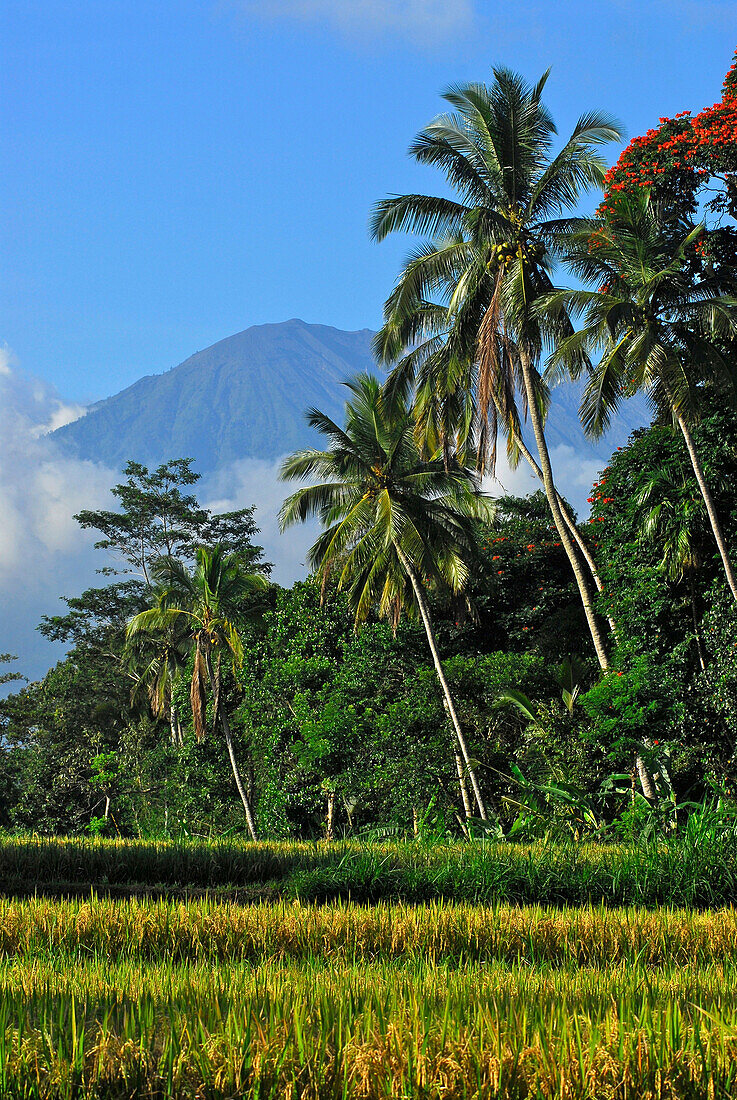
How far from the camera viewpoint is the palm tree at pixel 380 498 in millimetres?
21266

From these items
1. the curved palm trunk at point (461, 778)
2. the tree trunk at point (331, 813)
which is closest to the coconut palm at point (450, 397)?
the curved palm trunk at point (461, 778)

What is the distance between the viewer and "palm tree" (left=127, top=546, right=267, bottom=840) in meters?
28.1

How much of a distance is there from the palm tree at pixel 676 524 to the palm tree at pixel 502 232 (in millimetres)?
1672

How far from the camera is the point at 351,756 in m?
23.3

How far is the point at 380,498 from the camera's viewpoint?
20.6 metres

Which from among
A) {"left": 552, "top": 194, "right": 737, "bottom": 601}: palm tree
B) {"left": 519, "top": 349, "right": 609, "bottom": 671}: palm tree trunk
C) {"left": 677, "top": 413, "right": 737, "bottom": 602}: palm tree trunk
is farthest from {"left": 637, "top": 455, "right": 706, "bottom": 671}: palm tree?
{"left": 519, "top": 349, "right": 609, "bottom": 671}: palm tree trunk

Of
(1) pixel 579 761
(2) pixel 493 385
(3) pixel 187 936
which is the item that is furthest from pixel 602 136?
(3) pixel 187 936

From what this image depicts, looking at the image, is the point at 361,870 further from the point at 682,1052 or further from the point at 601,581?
the point at 601,581

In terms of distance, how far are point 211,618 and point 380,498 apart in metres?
10.4

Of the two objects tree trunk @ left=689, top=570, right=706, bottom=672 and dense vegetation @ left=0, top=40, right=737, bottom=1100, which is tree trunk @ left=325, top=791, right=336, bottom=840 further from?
tree trunk @ left=689, top=570, right=706, bottom=672

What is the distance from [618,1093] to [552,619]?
20.1 metres

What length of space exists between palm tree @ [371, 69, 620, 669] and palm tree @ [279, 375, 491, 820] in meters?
2.36

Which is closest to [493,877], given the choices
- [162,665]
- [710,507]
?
[710,507]

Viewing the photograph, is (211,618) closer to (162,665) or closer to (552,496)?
(162,665)
